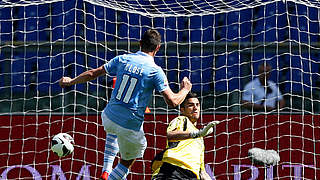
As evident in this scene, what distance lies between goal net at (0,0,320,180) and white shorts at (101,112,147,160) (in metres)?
2.44

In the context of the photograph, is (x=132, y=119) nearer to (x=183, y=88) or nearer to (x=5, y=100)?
(x=183, y=88)

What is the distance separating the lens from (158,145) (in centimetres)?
789

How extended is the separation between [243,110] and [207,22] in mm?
1731

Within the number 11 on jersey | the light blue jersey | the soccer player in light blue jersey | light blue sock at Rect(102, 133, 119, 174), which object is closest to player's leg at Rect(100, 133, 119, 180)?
light blue sock at Rect(102, 133, 119, 174)

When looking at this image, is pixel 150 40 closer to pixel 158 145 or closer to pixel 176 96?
pixel 176 96

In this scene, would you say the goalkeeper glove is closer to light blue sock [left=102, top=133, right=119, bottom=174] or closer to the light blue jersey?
the light blue jersey

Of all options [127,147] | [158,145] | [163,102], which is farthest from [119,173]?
[163,102]

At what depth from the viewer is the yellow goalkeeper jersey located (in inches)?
223

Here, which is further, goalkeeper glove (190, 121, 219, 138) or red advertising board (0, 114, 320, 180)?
red advertising board (0, 114, 320, 180)

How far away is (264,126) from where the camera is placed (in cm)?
779

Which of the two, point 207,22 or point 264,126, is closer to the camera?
point 264,126

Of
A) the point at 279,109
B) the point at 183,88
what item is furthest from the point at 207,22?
the point at 183,88

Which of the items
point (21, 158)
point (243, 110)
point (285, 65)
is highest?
point (285, 65)

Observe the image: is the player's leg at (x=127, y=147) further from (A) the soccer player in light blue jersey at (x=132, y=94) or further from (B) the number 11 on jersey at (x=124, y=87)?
(B) the number 11 on jersey at (x=124, y=87)
